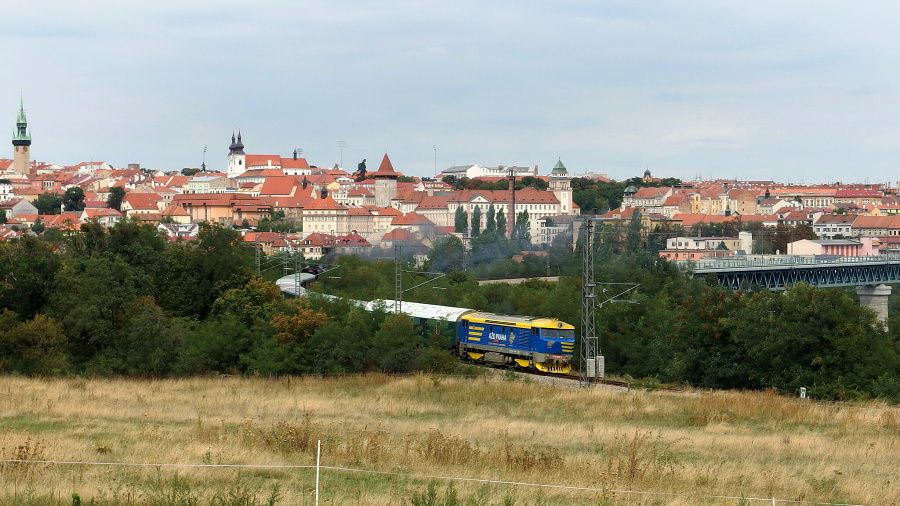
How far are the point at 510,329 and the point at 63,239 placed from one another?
→ 22.3 m

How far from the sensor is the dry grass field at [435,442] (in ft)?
50.3

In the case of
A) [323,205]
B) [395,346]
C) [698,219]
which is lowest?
[395,346]

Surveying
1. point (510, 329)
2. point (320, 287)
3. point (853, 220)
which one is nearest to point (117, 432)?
point (510, 329)

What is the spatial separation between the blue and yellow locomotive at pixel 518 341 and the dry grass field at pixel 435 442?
5.60m

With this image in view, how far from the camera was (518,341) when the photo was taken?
3691 centimetres

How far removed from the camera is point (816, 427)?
23188mm

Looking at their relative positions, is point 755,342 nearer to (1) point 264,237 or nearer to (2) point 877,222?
(1) point 264,237

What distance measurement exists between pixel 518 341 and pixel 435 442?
59.7ft

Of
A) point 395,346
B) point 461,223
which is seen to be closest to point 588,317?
point 395,346

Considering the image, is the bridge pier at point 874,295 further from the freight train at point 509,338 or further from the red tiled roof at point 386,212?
the red tiled roof at point 386,212

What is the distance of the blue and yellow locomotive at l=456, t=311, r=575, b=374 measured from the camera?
36281mm

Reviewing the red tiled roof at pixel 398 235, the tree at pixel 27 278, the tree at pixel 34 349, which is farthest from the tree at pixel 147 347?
the red tiled roof at pixel 398 235

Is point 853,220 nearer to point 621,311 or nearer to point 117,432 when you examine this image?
point 621,311

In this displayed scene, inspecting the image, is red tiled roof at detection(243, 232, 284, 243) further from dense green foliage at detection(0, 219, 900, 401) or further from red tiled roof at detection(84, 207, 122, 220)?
dense green foliage at detection(0, 219, 900, 401)
